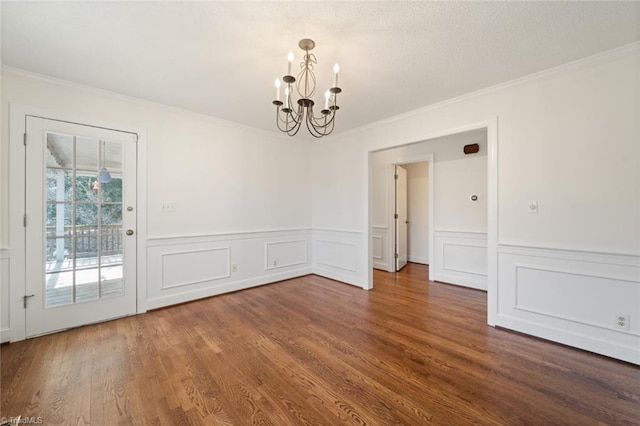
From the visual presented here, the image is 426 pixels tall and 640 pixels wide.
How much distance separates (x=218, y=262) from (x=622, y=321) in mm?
4331

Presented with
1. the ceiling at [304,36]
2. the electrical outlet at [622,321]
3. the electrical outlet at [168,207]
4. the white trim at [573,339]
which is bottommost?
the white trim at [573,339]

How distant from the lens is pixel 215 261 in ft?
12.2

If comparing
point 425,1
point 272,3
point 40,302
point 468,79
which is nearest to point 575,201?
point 468,79

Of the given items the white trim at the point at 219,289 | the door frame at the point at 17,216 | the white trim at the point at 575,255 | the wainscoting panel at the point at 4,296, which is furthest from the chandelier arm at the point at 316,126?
the wainscoting panel at the point at 4,296

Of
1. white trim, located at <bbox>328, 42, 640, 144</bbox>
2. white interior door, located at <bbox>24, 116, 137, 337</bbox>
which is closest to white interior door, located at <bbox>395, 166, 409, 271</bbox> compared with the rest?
white trim, located at <bbox>328, 42, 640, 144</bbox>

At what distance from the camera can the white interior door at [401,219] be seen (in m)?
5.25

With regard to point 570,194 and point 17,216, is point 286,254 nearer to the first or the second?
point 17,216

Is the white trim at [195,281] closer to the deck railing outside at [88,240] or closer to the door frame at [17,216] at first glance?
the deck railing outside at [88,240]

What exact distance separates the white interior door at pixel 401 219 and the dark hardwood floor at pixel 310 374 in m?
2.34

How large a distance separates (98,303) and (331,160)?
3748mm

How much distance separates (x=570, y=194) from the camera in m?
2.35

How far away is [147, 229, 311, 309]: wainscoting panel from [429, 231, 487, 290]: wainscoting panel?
2.37 metres

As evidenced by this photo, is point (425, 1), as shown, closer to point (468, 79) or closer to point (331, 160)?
point (468, 79)

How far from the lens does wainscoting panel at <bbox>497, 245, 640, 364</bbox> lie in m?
2.11
